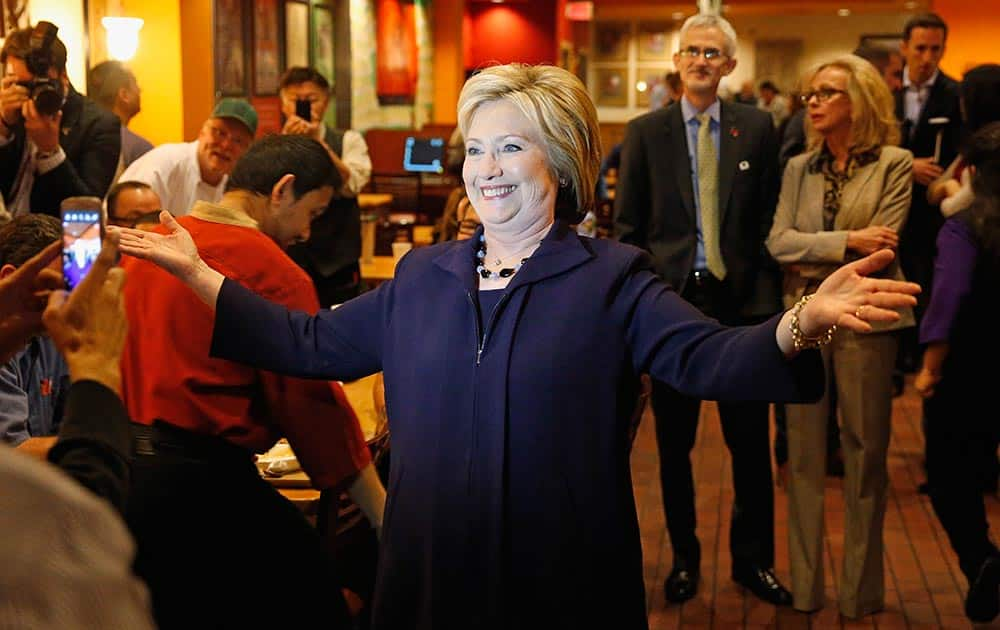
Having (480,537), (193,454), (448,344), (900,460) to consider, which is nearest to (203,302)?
(193,454)

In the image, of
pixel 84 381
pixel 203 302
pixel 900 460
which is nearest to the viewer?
pixel 84 381

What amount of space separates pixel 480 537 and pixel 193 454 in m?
0.78

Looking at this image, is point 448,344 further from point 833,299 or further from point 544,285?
point 833,299

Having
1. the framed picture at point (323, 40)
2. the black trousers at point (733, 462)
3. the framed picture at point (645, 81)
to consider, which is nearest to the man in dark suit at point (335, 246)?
the black trousers at point (733, 462)

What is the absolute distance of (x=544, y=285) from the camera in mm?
2332

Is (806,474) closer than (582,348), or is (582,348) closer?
(582,348)

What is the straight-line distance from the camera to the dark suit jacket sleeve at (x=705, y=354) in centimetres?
216

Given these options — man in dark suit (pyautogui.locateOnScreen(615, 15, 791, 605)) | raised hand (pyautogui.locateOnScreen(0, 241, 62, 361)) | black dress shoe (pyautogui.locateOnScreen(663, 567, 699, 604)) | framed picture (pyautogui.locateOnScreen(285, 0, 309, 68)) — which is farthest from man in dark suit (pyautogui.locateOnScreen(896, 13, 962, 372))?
framed picture (pyautogui.locateOnScreen(285, 0, 309, 68))

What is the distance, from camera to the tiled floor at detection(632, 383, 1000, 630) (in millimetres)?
4445

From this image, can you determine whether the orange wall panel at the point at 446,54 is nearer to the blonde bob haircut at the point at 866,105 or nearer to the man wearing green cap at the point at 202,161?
the man wearing green cap at the point at 202,161

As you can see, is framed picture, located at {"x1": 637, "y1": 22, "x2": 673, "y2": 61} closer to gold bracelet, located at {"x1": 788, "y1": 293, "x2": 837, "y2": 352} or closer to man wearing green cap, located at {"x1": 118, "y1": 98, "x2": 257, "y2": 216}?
man wearing green cap, located at {"x1": 118, "y1": 98, "x2": 257, "y2": 216}

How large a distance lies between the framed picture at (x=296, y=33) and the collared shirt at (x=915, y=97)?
6.12 meters

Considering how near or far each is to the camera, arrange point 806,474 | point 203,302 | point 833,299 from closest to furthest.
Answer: point 833,299 → point 203,302 → point 806,474

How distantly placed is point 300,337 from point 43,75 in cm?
238
